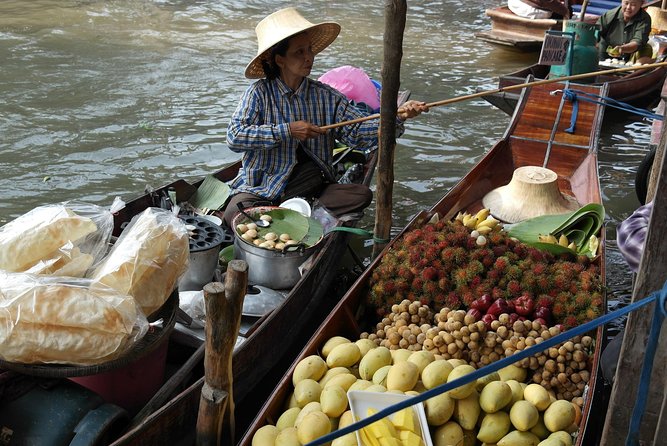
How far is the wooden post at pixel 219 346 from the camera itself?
2193mm

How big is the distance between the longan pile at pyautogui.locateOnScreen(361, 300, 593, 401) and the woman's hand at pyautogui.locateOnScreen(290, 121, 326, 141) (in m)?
1.49

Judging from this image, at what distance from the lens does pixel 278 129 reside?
13.1ft

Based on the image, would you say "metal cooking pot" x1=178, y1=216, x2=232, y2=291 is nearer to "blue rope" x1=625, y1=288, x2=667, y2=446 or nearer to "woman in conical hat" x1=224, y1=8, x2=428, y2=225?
"woman in conical hat" x1=224, y1=8, x2=428, y2=225

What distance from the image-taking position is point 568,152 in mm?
5211

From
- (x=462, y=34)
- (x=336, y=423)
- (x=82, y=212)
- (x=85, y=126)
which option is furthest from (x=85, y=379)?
(x=462, y=34)

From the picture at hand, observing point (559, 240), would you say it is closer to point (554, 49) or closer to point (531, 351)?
point (531, 351)

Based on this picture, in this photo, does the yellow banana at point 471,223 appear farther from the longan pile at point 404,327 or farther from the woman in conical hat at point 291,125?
the longan pile at point 404,327

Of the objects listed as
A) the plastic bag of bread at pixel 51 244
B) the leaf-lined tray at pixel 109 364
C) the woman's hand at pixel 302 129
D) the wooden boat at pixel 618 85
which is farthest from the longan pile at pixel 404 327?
the wooden boat at pixel 618 85

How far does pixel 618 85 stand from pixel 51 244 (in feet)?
19.7

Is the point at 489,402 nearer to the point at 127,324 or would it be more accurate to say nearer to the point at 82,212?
the point at 127,324

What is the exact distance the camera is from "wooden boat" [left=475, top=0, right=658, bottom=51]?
420 inches

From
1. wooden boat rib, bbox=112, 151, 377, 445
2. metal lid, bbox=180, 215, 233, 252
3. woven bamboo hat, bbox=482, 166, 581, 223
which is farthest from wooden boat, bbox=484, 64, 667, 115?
metal lid, bbox=180, 215, 233, 252

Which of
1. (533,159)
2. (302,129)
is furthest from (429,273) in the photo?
(533,159)

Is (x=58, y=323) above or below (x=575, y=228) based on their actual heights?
above
